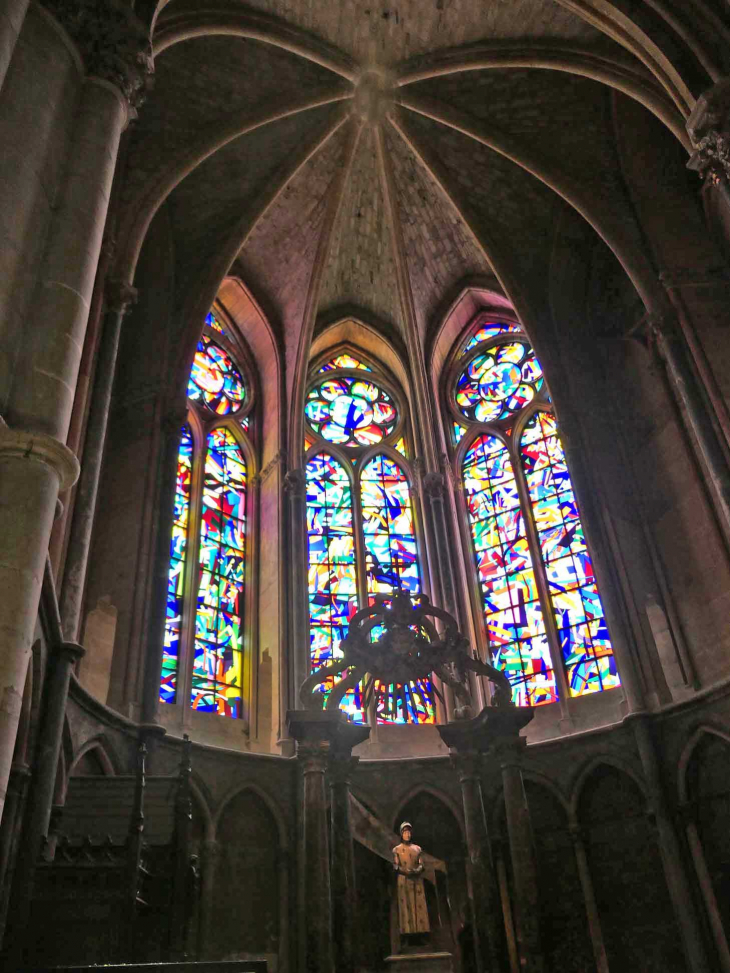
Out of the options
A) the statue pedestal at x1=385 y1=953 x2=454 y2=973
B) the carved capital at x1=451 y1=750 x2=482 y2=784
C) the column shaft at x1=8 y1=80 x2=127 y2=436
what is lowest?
the statue pedestal at x1=385 y1=953 x2=454 y2=973

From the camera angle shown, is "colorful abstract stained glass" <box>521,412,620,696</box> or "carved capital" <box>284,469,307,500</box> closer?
"colorful abstract stained glass" <box>521,412,620,696</box>

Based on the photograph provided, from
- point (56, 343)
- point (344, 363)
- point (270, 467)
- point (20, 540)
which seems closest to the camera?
point (20, 540)

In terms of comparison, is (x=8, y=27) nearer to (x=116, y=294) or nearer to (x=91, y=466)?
(x=91, y=466)

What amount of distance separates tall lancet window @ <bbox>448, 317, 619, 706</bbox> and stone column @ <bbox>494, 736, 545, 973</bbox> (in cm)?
340

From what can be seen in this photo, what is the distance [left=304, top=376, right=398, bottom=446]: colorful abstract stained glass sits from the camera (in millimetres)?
16281

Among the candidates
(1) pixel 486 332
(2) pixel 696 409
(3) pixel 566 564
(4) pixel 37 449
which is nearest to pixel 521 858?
(2) pixel 696 409

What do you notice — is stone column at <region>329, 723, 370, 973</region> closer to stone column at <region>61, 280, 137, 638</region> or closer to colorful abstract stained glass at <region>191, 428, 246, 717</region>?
stone column at <region>61, 280, 137, 638</region>

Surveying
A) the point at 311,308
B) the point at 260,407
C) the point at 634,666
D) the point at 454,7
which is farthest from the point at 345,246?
the point at 634,666

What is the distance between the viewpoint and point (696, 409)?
10789mm

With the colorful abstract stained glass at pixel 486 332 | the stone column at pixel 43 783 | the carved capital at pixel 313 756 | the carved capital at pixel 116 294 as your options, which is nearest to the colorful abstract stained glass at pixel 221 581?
the carved capital at pixel 313 756

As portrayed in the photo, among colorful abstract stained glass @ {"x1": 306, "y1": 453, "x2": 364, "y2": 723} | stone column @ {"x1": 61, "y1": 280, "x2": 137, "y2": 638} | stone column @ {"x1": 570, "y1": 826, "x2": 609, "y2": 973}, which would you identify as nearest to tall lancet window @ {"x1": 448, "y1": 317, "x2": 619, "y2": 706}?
colorful abstract stained glass @ {"x1": 306, "y1": 453, "x2": 364, "y2": 723}

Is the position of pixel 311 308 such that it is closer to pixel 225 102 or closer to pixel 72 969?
pixel 225 102

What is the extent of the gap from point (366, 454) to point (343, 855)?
26.5ft

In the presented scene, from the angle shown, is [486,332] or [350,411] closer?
[350,411]
